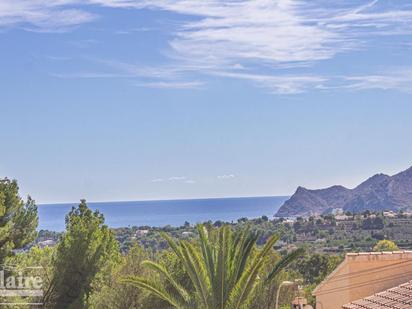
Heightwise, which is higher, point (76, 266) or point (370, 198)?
point (370, 198)

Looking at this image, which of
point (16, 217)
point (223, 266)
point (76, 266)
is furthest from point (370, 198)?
point (223, 266)

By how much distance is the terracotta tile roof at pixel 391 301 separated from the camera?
387 inches

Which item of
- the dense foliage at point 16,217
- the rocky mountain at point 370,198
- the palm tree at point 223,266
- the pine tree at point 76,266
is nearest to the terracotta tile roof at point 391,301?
the palm tree at point 223,266

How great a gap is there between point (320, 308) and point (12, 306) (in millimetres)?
7107

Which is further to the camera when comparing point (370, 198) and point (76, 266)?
point (370, 198)

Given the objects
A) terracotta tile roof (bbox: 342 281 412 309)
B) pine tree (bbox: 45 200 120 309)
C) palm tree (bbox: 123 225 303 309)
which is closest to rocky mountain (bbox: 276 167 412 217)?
pine tree (bbox: 45 200 120 309)

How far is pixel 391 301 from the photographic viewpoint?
33.3 feet

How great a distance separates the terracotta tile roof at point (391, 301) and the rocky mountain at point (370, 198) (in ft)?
403

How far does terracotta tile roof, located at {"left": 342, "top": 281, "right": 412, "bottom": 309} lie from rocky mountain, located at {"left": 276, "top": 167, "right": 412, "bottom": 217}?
403ft

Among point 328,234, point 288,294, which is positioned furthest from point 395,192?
point 288,294

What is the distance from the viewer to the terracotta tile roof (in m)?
9.84

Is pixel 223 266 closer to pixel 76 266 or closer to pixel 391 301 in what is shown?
pixel 391 301

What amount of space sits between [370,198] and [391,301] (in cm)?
15233

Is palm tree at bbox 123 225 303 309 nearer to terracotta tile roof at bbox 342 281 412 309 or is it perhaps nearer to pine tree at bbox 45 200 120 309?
terracotta tile roof at bbox 342 281 412 309
